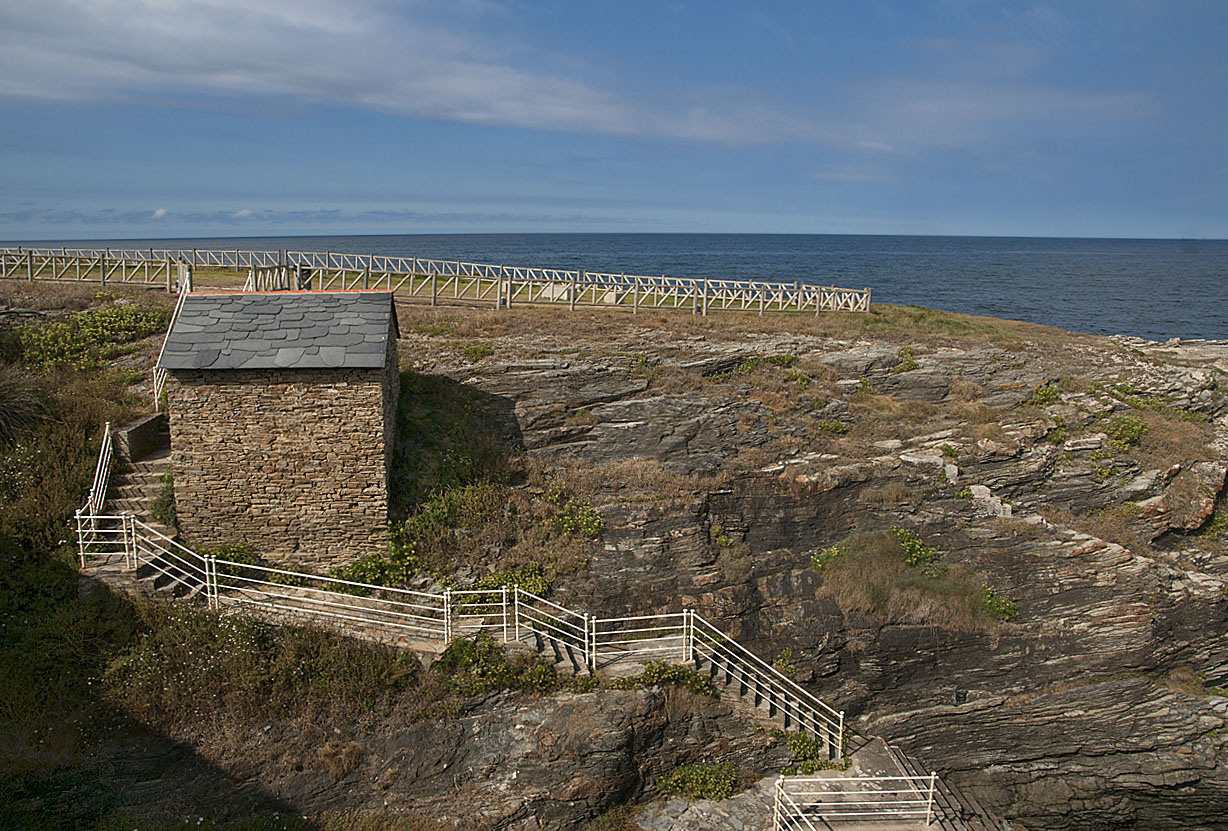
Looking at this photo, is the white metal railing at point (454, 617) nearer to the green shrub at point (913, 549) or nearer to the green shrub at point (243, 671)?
the green shrub at point (243, 671)

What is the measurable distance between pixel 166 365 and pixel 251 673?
6.35m

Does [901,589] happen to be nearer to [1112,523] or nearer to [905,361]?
[1112,523]

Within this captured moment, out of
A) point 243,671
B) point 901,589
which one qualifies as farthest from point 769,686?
point 243,671

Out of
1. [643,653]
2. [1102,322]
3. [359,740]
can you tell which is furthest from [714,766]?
[1102,322]

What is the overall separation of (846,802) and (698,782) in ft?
8.56

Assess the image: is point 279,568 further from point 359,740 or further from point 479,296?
point 479,296

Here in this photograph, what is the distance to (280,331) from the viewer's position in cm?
1550

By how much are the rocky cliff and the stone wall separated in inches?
197

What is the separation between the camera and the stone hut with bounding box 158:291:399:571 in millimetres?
14969

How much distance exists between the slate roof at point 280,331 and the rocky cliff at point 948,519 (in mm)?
5876

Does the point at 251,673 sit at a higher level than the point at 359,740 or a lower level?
higher

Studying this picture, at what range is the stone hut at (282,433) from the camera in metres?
15.0

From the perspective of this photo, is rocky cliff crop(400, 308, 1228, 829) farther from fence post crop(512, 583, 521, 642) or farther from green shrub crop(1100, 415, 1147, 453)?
fence post crop(512, 583, 521, 642)

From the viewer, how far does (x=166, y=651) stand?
1326cm
